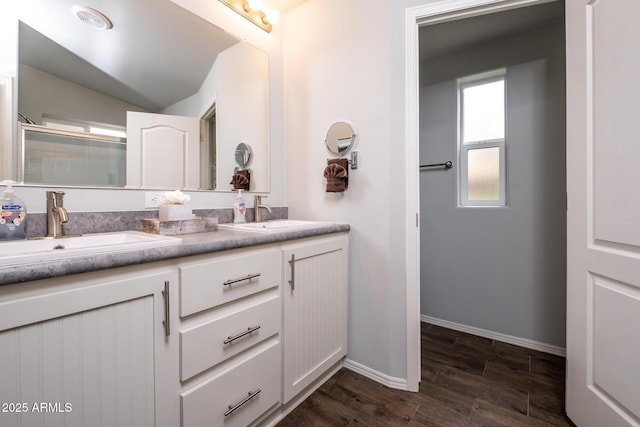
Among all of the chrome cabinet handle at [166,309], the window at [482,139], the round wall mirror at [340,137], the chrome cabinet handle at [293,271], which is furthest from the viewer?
the window at [482,139]

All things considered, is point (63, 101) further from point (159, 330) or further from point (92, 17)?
point (159, 330)

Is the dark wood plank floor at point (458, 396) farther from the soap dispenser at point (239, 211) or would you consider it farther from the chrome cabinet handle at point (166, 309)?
the soap dispenser at point (239, 211)

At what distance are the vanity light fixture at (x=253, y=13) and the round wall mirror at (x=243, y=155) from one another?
81 centimetres

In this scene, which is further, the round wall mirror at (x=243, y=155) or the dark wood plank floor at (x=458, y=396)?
the round wall mirror at (x=243, y=155)

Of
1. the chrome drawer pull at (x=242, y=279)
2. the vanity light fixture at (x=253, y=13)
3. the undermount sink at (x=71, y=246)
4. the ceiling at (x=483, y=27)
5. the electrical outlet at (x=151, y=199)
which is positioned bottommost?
the chrome drawer pull at (x=242, y=279)

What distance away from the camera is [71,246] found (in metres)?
0.96

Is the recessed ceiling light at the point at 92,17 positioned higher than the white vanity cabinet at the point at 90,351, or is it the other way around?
the recessed ceiling light at the point at 92,17

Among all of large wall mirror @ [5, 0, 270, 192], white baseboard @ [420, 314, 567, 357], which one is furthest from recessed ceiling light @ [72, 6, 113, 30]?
white baseboard @ [420, 314, 567, 357]

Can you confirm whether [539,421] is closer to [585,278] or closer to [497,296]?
[585,278]

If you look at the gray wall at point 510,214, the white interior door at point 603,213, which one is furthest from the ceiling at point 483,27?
the white interior door at point 603,213

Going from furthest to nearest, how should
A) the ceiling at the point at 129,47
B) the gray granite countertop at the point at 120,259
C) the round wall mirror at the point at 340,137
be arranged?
the round wall mirror at the point at 340,137 → the ceiling at the point at 129,47 → the gray granite countertop at the point at 120,259

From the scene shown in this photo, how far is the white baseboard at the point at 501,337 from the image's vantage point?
1.85 m

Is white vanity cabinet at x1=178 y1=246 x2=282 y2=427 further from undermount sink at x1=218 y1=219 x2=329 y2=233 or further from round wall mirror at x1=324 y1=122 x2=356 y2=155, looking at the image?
round wall mirror at x1=324 y1=122 x2=356 y2=155

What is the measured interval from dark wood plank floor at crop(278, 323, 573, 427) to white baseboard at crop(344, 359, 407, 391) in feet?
0.09
